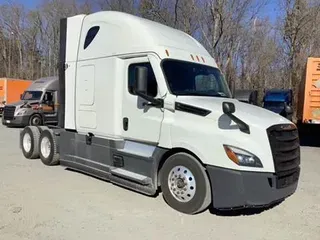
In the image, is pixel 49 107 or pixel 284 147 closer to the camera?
pixel 284 147

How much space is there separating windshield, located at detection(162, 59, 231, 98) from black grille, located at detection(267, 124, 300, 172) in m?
1.49

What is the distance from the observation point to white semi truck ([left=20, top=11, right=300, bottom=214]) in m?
5.09

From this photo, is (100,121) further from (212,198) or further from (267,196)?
(267,196)

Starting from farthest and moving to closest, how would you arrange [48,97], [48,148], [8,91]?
[8,91]
[48,97]
[48,148]

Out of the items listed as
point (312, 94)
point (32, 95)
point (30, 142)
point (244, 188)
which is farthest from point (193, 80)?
point (32, 95)

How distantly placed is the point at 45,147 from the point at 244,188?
571 centimetres

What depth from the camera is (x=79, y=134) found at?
7746 mm

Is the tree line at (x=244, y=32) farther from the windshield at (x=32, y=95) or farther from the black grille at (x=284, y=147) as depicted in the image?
the black grille at (x=284, y=147)

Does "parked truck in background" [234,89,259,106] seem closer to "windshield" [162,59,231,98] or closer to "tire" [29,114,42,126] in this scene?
"windshield" [162,59,231,98]

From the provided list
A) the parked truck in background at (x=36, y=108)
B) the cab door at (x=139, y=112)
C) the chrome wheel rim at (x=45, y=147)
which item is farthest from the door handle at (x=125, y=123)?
the parked truck in background at (x=36, y=108)

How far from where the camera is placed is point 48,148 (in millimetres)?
8906

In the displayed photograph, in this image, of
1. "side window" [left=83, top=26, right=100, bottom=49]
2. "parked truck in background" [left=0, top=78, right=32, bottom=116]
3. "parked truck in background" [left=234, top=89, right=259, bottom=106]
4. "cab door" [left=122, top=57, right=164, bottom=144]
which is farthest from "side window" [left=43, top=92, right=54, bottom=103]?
"parked truck in background" [left=234, top=89, right=259, bottom=106]

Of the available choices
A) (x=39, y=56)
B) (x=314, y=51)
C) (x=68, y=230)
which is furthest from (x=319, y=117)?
(x=39, y=56)

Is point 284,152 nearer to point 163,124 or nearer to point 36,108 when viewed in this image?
point 163,124
